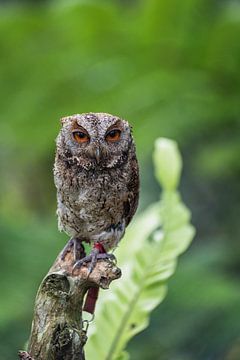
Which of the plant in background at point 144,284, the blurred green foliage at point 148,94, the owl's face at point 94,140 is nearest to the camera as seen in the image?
the owl's face at point 94,140

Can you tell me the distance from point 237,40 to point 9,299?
46.7 inches

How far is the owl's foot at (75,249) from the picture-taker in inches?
53.4

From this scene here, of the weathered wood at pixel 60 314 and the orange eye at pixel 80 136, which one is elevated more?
the orange eye at pixel 80 136

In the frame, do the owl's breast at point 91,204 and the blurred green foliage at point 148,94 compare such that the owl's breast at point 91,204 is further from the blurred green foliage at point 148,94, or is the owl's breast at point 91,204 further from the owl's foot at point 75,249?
the blurred green foliage at point 148,94

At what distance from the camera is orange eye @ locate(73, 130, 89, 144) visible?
127cm

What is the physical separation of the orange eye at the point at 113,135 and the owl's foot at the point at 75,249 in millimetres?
198

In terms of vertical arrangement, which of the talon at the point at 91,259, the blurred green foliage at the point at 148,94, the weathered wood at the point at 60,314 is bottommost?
the weathered wood at the point at 60,314

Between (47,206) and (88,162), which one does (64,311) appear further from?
(47,206)

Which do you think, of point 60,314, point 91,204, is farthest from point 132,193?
point 60,314

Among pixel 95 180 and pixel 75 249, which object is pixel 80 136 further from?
pixel 75 249

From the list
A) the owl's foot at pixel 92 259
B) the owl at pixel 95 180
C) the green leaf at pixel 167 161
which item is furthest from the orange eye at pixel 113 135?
the green leaf at pixel 167 161

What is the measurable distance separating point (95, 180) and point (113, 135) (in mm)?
87

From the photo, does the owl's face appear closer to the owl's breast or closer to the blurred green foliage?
the owl's breast

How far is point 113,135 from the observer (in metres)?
1.28
